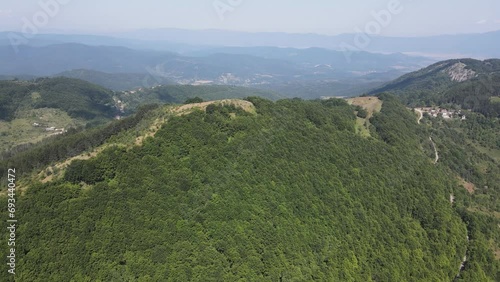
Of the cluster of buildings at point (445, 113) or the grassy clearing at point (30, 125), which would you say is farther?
the grassy clearing at point (30, 125)

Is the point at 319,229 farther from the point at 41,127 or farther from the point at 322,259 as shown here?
the point at 41,127

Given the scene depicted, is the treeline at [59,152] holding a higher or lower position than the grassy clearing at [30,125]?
higher

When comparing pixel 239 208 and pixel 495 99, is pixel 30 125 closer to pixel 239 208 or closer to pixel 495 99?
pixel 239 208

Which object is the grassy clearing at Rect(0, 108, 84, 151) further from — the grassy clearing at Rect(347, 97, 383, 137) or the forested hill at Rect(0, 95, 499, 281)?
the grassy clearing at Rect(347, 97, 383, 137)

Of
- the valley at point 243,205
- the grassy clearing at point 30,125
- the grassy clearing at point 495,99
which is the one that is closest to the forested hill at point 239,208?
the valley at point 243,205

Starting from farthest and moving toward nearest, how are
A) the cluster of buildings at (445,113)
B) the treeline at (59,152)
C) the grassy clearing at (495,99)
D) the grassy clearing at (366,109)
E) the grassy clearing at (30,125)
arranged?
the grassy clearing at (495,99) → the grassy clearing at (30,125) → the cluster of buildings at (445,113) → the grassy clearing at (366,109) → the treeline at (59,152)

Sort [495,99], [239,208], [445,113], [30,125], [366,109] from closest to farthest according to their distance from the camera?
1. [239,208]
2. [366,109]
3. [445,113]
4. [495,99]
5. [30,125]

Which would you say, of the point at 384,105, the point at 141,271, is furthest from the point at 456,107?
the point at 141,271

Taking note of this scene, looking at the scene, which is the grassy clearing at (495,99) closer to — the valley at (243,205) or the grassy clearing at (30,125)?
the valley at (243,205)

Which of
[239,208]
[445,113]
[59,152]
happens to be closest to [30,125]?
[59,152]
